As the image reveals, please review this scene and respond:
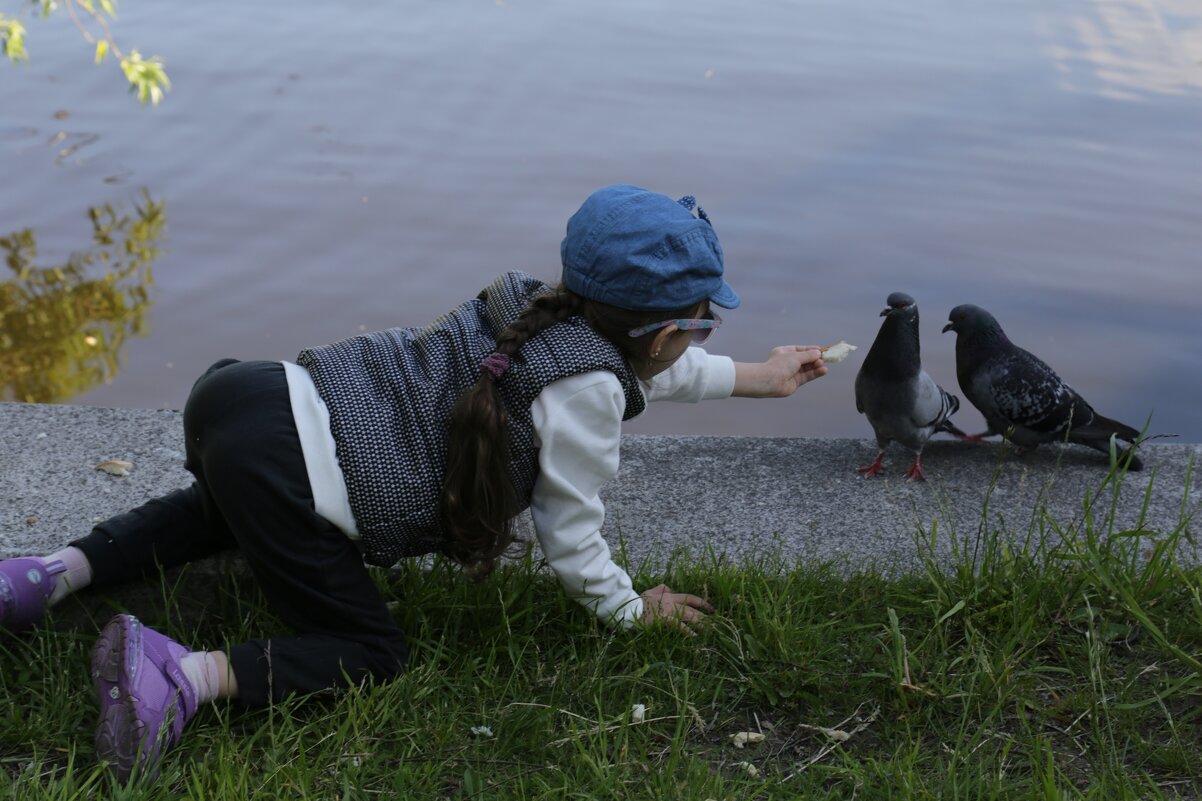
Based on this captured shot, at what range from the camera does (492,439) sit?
8.22 ft

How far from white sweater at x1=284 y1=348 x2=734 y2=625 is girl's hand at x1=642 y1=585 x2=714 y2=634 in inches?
1.2

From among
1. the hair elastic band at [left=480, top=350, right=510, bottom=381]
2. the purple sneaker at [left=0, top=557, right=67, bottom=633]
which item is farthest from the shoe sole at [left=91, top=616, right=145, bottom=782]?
the hair elastic band at [left=480, top=350, right=510, bottom=381]

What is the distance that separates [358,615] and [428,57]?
21.2 ft

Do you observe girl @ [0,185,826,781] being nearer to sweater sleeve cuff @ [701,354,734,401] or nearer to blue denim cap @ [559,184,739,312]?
blue denim cap @ [559,184,739,312]

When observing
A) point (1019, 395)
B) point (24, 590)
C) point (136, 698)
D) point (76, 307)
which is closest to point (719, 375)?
point (1019, 395)

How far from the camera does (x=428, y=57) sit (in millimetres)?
8453

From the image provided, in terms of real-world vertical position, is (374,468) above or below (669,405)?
above

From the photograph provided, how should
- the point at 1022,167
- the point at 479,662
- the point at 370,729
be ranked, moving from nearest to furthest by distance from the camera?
the point at 370,729 → the point at 479,662 → the point at 1022,167

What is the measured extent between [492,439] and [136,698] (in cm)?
83

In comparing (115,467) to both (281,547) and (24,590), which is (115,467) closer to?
(24,590)

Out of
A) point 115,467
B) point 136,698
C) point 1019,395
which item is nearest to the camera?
point 136,698

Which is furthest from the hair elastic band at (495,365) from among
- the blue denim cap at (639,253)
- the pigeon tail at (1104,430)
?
the pigeon tail at (1104,430)

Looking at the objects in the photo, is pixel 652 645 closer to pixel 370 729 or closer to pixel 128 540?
pixel 370 729

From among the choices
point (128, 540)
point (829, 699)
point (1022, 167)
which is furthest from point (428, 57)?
point (829, 699)
